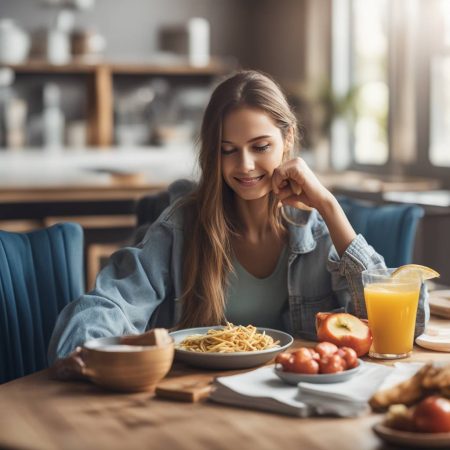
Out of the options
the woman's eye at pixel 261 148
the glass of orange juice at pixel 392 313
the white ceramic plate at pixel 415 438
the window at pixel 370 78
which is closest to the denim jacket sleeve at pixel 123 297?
the woman's eye at pixel 261 148

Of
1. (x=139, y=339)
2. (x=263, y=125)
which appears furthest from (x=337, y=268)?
(x=139, y=339)

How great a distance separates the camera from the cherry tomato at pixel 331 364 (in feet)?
4.47

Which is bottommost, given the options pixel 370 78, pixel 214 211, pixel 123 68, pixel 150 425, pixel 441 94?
pixel 150 425

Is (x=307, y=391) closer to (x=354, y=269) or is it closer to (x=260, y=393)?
(x=260, y=393)

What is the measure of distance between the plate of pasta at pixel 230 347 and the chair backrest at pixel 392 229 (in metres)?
0.79

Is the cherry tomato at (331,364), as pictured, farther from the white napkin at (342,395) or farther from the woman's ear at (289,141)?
the woman's ear at (289,141)

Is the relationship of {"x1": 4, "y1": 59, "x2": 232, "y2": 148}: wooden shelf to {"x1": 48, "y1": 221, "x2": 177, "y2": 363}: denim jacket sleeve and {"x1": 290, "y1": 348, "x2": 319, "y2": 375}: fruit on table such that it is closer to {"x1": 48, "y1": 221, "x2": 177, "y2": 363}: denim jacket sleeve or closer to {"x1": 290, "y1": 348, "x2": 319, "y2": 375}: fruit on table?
{"x1": 48, "y1": 221, "x2": 177, "y2": 363}: denim jacket sleeve

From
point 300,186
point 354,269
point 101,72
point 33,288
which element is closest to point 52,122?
point 101,72

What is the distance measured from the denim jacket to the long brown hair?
0.04 meters

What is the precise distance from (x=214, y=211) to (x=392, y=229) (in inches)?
24.3

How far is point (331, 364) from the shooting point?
1.37 metres

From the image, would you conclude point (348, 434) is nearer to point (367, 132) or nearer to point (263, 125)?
point (263, 125)

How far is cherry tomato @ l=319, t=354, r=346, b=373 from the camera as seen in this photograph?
136 centimetres

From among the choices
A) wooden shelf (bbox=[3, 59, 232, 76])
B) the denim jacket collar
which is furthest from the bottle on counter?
the denim jacket collar
